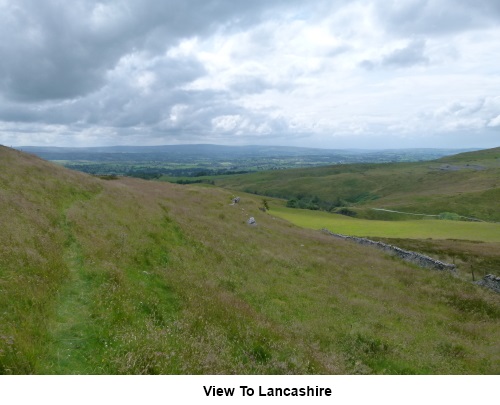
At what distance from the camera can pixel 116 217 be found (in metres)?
24.5

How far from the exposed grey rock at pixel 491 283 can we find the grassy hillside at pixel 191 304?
5.81 feet

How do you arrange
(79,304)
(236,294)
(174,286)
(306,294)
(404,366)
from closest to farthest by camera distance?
Answer: (79,304), (404,366), (174,286), (236,294), (306,294)

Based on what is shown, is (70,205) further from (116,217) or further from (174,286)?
(174,286)

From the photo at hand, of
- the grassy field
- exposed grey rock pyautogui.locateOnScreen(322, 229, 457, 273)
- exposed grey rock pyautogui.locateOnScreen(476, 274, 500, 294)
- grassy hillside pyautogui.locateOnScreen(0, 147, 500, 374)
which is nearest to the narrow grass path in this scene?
grassy hillside pyautogui.locateOnScreen(0, 147, 500, 374)

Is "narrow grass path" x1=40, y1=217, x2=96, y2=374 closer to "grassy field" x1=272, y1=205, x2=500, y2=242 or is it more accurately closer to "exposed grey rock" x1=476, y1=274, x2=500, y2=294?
"exposed grey rock" x1=476, y1=274, x2=500, y2=294

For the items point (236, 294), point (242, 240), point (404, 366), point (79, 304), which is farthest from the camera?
point (242, 240)

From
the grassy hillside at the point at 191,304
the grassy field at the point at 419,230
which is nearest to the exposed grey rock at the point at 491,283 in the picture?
the grassy hillside at the point at 191,304

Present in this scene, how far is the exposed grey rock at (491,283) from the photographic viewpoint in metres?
29.7

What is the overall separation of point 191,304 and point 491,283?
28738 millimetres

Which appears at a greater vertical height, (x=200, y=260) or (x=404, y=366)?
(x=200, y=260)

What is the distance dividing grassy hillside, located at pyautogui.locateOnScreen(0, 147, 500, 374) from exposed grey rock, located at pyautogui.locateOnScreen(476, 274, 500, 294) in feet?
5.81

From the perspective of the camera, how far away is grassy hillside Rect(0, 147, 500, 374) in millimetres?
9367

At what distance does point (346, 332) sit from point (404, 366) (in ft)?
8.87
